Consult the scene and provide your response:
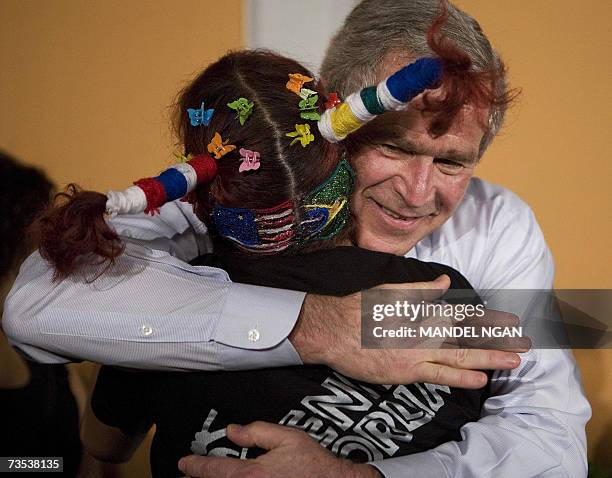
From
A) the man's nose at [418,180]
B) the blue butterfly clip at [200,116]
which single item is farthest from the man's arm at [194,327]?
the man's nose at [418,180]

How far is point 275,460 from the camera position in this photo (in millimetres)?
1157

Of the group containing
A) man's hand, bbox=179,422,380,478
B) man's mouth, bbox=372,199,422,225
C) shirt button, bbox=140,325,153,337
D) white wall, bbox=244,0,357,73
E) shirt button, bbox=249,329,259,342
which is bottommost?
man's hand, bbox=179,422,380,478

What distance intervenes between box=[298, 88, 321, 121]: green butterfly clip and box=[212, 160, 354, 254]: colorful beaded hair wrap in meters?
0.10

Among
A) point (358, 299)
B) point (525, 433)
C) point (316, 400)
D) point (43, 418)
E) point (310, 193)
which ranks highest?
point (310, 193)

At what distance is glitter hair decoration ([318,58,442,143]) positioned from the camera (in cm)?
118

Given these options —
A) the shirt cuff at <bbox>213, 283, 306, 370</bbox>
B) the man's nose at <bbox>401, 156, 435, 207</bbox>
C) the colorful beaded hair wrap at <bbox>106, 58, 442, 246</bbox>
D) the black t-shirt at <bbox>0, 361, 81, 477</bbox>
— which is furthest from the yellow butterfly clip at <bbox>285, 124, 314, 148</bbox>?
the black t-shirt at <bbox>0, 361, 81, 477</bbox>

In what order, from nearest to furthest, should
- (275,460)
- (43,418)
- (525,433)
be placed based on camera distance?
(275,460), (525,433), (43,418)

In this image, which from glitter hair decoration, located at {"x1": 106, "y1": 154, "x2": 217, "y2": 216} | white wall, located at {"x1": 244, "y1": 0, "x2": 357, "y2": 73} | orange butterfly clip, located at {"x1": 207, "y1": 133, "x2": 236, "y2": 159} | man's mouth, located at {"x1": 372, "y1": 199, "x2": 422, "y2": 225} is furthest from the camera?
white wall, located at {"x1": 244, "y1": 0, "x2": 357, "y2": 73}

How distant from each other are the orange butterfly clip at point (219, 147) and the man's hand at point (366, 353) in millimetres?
254

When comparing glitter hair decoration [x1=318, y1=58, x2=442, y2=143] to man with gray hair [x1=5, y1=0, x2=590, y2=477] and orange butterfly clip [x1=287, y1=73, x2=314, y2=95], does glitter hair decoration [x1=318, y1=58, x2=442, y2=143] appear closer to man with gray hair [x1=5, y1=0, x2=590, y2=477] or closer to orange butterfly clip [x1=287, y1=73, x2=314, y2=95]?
orange butterfly clip [x1=287, y1=73, x2=314, y2=95]

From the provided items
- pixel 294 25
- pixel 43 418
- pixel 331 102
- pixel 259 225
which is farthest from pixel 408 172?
pixel 43 418

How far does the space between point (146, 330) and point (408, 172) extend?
611 mm

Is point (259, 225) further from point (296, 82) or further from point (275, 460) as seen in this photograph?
point (275, 460)

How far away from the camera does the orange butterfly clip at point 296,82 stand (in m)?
1.28
